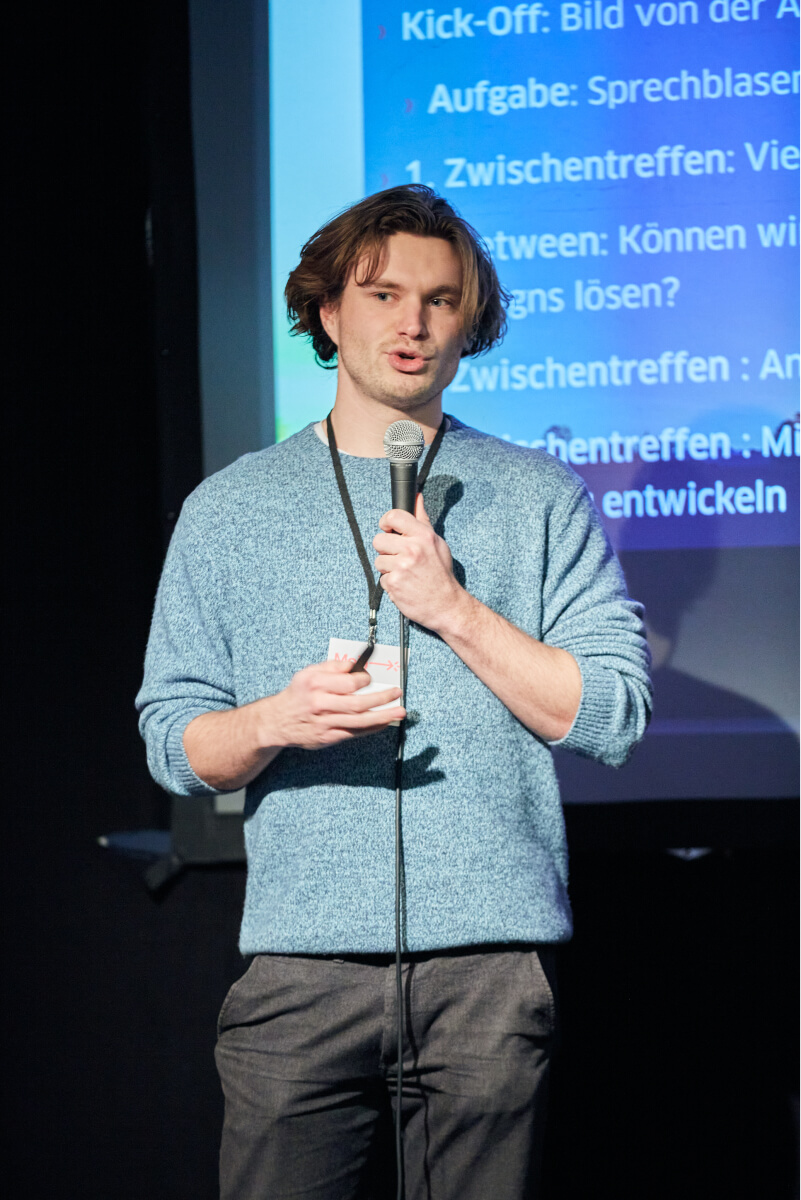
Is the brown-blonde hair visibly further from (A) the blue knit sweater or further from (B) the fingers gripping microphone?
(B) the fingers gripping microphone

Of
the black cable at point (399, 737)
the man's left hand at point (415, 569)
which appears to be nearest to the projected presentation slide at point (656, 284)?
the black cable at point (399, 737)

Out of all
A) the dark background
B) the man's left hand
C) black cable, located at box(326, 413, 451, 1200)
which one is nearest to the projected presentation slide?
the dark background

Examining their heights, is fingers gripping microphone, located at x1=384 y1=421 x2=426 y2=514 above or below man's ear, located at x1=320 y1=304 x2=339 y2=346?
below

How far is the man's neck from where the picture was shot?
157 cm

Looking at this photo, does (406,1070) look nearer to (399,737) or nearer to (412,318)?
(399,737)

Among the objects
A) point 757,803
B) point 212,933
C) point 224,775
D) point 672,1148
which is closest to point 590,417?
point 757,803

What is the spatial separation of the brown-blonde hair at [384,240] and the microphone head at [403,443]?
0.35 metres

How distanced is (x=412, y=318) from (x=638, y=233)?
0.94m

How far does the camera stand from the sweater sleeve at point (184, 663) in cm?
147

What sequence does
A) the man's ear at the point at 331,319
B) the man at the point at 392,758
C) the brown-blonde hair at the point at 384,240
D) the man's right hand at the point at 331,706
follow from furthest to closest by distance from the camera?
the man's ear at the point at 331,319 < the brown-blonde hair at the point at 384,240 < the man at the point at 392,758 < the man's right hand at the point at 331,706

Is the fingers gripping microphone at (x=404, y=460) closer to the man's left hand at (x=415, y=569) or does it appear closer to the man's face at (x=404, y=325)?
the man's left hand at (x=415, y=569)

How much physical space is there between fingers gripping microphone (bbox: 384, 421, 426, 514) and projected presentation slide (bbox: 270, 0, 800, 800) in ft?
3.17

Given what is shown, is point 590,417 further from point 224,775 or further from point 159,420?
point 224,775

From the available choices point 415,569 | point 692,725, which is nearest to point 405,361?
point 415,569
